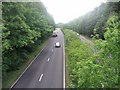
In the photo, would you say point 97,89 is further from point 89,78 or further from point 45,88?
point 45,88

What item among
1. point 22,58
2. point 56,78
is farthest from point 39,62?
point 56,78

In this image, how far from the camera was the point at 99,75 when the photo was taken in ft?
37.9

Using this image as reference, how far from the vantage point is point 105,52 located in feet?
40.2

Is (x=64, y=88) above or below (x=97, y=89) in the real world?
below

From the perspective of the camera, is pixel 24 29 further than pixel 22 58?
No

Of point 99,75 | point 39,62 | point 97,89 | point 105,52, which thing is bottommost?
point 39,62

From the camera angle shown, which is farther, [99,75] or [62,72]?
[62,72]

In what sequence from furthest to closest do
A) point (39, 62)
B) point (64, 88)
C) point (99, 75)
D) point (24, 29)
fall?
point (39, 62) → point (24, 29) → point (64, 88) → point (99, 75)

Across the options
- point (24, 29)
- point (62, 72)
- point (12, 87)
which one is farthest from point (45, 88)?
point (24, 29)

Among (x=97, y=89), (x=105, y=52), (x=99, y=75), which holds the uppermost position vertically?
(x=105, y=52)

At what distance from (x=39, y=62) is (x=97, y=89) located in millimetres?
23138

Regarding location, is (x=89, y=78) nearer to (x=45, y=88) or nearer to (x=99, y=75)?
(x=99, y=75)

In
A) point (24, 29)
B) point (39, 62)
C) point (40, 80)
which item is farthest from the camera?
point (39, 62)

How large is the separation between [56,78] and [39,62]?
9.81 metres
